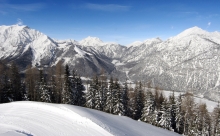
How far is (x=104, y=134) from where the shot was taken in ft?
70.4

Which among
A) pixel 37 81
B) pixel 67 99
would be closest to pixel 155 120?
pixel 67 99

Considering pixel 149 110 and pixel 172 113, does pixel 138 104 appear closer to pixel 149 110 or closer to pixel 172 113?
pixel 149 110

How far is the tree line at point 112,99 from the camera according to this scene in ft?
155

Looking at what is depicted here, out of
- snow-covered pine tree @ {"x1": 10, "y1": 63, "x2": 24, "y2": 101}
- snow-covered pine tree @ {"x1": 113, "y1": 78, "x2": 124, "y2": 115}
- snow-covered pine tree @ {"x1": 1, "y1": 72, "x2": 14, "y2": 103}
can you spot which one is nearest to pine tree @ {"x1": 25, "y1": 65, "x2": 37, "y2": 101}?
snow-covered pine tree @ {"x1": 10, "y1": 63, "x2": 24, "y2": 101}

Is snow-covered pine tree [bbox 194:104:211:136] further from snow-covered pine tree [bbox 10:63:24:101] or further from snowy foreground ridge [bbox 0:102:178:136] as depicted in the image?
snow-covered pine tree [bbox 10:63:24:101]

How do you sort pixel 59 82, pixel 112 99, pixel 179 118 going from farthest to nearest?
pixel 59 82
pixel 112 99
pixel 179 118

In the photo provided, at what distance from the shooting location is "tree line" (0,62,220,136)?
47.3m

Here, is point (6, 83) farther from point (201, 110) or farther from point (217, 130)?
point (217, 130)

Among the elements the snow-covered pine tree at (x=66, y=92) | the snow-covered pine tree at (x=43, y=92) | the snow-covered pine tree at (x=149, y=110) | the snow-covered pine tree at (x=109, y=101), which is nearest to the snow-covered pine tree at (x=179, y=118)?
the snow-covered pine tree at (x=149, y=110)

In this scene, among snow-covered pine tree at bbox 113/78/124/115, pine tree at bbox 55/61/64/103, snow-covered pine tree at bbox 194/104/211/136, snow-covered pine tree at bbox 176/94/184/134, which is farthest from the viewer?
pine tree at bbox 55/61/64/103

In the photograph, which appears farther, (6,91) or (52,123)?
(6,91)

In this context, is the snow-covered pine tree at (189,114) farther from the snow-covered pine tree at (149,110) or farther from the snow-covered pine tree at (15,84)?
the snow-covered pine tree at (15,84)

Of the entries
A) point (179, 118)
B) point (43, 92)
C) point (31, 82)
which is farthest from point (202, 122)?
point (31, 82)

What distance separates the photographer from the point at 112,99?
4841 centimetres
